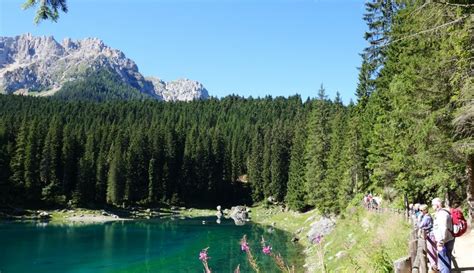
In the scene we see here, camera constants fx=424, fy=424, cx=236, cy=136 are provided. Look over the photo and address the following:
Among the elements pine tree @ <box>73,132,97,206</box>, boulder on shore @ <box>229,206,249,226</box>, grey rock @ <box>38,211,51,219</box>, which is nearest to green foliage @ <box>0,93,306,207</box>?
pine tree @ <box>73,132,97,206</box>

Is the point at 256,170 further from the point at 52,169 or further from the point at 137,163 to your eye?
the point at 52,169

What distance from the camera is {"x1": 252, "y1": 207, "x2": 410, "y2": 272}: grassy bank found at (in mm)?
10377

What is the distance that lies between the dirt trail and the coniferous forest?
223cm

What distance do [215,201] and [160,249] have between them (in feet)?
185

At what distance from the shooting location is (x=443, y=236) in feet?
28.5

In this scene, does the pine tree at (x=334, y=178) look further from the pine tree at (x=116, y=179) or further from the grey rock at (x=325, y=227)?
the pine tree at (x=116, y=179)

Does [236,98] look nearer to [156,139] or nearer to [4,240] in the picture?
[156,139]

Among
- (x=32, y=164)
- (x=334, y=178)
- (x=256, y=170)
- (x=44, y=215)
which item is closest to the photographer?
(x=334, y=178)

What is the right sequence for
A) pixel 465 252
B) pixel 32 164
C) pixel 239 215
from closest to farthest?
pixel 465 252 < pixel 239 215 < pixel 32 164

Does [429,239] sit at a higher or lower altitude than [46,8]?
lower

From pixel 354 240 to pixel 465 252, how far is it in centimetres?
1231

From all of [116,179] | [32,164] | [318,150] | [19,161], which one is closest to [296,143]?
[318,150]

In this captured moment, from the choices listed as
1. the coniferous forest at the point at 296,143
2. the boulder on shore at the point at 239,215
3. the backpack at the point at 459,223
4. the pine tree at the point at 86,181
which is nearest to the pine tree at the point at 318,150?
the coniferous forest at the point at 296,143

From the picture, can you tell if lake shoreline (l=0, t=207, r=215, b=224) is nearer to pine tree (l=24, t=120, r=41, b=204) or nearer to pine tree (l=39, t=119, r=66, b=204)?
pine tree (l=39, t=119, r=66, b=204)
